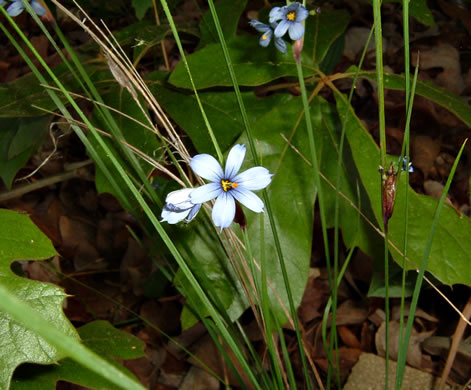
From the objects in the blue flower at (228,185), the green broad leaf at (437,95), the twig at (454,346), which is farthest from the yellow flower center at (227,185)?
the twig at (454,346)

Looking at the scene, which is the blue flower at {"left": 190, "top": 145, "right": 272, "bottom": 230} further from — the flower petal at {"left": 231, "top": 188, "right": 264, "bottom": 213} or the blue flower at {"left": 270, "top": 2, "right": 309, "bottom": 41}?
the blue flower at {"left": 270, "top": 2, "right": 309, "bottom": 41}

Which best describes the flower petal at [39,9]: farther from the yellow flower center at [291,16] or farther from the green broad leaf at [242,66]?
the yellow flower center at [291,16]

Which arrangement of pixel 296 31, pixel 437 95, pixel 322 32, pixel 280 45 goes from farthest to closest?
pixel 322 32
pixel 437 95
pixel 280 45
pixel 296 31

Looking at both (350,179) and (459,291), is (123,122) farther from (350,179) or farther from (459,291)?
(459,291)

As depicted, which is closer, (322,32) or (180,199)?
(180,199)

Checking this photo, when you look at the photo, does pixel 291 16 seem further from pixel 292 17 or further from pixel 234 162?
pixel 234 162

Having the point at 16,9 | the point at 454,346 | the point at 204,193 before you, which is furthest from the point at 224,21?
the point at 454,346

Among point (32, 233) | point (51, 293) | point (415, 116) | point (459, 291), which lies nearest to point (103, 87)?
point (32, 233)
